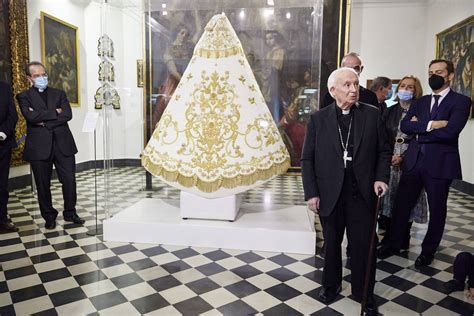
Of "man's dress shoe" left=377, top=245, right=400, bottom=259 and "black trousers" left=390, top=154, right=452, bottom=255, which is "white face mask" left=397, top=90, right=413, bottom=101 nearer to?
"black trousers" left=390, top=154, right=452, bottom=255

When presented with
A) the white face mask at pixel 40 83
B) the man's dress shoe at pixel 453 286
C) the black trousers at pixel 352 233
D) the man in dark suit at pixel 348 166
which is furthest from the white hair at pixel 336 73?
the white face mask at pixel 40 83

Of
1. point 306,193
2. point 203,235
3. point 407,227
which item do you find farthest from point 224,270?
point 407,227

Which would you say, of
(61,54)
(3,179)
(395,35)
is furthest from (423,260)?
(61,54)

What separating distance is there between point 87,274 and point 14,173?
447 cm

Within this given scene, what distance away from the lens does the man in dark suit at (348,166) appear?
267cm

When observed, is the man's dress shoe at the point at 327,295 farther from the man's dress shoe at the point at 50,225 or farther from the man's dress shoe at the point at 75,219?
the man's dress shoe at the point at 50,225

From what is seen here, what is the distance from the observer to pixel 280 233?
390 cm

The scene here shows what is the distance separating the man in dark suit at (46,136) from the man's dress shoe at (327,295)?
323cm

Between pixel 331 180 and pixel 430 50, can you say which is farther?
pixel 430 50

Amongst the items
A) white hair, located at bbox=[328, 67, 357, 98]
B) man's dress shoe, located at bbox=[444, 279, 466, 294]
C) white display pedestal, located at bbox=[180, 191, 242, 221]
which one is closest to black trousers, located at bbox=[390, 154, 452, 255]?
man's dress shoe, located at bbox=[444, 279, 466, 294]

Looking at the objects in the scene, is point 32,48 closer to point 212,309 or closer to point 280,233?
point 280,233

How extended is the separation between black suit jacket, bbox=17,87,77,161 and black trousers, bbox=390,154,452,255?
12.5 ft

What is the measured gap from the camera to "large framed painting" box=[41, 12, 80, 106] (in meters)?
7.75

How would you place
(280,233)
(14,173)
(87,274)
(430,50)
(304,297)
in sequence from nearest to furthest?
(304,297) → (87,274) → (280,233) → (14,173) → (430,50)
